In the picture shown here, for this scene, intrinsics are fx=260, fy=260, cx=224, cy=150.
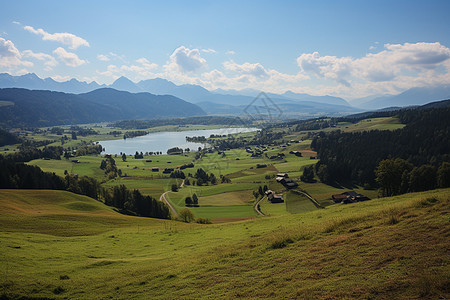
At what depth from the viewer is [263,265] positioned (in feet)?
58.2

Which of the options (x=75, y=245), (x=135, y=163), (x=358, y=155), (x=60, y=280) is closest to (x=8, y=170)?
(x=75, y=245)

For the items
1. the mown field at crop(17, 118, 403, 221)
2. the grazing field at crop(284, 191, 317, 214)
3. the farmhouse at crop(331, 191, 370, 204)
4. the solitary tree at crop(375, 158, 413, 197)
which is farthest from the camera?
the mown field at crop(17, 118, 403, 221)

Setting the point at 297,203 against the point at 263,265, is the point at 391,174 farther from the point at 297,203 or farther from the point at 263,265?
the point at 263,265

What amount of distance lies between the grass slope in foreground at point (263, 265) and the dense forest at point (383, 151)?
82458 millimetres

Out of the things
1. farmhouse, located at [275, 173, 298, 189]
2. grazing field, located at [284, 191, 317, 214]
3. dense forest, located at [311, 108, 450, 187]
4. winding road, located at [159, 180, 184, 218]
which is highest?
dense forest, located at [311, 108, 450, 187]

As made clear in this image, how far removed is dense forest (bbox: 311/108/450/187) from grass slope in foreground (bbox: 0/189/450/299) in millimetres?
82458

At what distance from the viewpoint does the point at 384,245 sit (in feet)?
54.4

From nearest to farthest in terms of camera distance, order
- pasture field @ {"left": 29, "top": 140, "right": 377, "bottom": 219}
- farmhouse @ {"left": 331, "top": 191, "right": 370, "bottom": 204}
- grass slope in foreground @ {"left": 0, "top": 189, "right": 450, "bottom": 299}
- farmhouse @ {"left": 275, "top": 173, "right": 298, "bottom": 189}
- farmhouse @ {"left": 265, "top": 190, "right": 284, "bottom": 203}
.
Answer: grass slope in foreground @ {"left": 0, "top": 189, "right": 450, "bottom": 299} < farmhouse @ {"left": 331, "top": 191, "right": 370, "bottom": 204} < farmhouse @ {"left": 265, "top": 190, "right": 284, "bottom": 203} < pasture field @ {"left": 29, "top": 140, "right": 377, "bottom": 219} < farmhouse @ {"left": 275, "top": 173, "right": 298, "bottom": 189}

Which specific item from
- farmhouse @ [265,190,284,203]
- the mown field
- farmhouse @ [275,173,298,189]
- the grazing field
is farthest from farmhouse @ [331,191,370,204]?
farmhouse @ [275,173,298,189]

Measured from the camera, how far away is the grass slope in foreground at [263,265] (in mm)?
12961

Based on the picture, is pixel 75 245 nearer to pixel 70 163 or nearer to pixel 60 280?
pixel 60 280

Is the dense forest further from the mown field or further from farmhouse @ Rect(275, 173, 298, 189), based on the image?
farmhouse @ Rect(275, 173, 298, 189)

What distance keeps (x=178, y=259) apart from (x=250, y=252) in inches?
258

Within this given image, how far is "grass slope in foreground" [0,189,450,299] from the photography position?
1296cm
